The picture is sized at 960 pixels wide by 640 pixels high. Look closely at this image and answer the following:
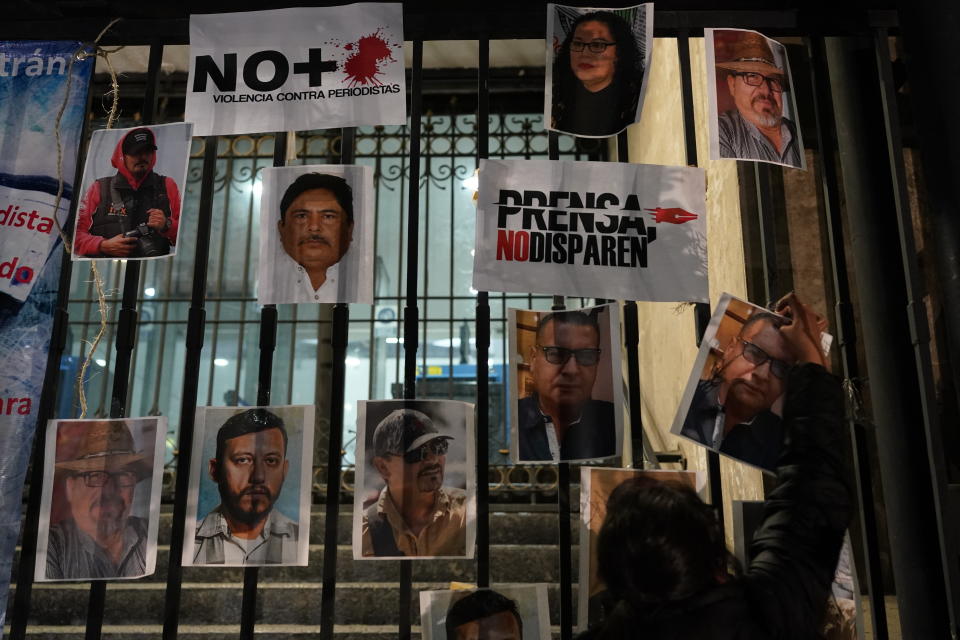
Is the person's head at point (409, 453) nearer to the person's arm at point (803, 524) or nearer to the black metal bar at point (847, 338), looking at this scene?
the person's arm at point (803, 524)

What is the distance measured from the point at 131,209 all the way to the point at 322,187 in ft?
1.30

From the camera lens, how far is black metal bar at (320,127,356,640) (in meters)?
1.51

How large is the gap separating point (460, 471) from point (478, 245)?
442 millimetres

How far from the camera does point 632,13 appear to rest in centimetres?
172

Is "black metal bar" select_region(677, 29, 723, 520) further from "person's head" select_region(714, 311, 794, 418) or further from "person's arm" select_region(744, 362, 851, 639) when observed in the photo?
"person's arm" select_region(744, 362, 851, 639)

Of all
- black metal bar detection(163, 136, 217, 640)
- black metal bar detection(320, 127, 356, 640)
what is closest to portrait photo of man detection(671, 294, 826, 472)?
black metal bar detection(320, 127, 356, 640)

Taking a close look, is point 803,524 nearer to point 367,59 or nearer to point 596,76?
point 596,76

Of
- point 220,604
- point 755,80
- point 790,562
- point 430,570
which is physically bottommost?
point 220,604

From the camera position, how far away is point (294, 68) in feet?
5.70

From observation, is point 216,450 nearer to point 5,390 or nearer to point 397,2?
point 5,390

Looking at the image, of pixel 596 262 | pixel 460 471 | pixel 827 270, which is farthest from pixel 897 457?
pixel 827 270

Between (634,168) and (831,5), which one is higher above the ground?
(831,5)

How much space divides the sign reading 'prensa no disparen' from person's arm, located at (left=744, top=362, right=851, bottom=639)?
102 centimetres

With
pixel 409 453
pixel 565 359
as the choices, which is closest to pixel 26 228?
pixel 409 453
